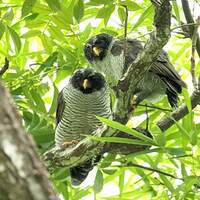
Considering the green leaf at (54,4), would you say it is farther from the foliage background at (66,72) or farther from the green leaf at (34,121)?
the green leaf at (34,121)

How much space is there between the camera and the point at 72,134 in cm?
409

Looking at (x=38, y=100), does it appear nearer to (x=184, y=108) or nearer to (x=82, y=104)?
(x=184, y=108)

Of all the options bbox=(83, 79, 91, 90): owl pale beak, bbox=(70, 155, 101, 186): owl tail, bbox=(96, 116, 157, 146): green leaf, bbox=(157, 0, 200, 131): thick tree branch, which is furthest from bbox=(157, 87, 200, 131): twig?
bbox=(83, 79, 91, 90): owl pale beak

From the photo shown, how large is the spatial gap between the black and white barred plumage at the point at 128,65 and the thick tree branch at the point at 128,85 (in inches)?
33.5

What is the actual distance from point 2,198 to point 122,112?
170cm

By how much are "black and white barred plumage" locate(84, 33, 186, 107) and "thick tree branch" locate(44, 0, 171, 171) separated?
0.85m

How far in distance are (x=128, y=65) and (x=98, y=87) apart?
0.74 meters

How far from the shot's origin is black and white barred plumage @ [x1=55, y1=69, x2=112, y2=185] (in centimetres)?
406

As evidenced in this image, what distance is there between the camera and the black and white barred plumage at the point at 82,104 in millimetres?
4062

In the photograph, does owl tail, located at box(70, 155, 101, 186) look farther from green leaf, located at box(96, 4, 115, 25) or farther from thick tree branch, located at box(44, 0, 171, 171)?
green leaf, located at box(96, 4, 115, 25)

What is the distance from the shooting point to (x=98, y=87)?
4293 mm

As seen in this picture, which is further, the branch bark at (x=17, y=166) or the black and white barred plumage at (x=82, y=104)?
the black and white barred plumage at (x=82, y=104)

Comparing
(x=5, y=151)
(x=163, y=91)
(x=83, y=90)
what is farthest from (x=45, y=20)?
(x=5, y=151)

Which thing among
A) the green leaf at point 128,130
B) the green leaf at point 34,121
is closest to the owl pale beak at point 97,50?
the green leaf at point 34,121
